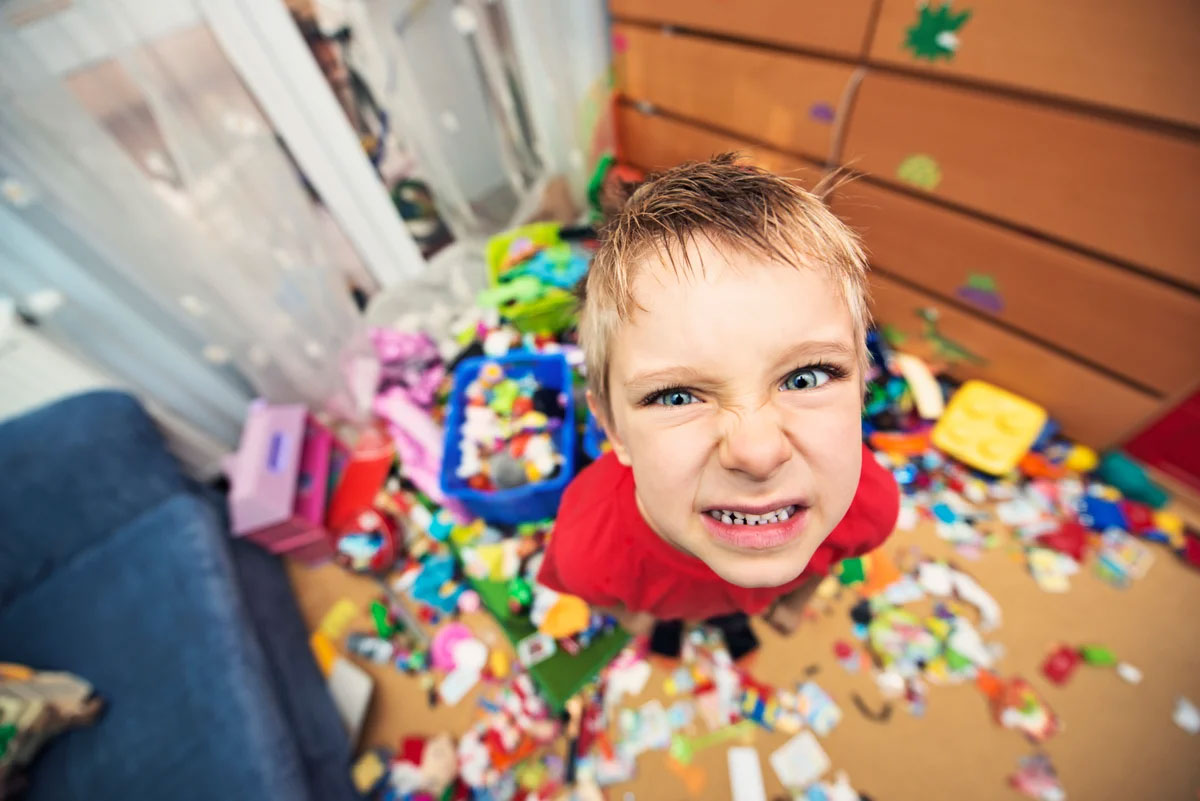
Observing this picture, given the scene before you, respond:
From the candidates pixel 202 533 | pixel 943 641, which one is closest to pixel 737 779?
pixel 943 641

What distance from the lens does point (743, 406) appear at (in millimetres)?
526

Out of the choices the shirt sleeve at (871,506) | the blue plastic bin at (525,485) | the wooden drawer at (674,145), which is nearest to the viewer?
the shirt sleeve at (871,506)

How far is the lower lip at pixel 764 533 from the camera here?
566 millimetres

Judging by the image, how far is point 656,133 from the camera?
203 centimetres

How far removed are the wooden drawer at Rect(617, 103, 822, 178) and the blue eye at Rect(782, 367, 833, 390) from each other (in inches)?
50.3

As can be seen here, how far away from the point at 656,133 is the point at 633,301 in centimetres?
179

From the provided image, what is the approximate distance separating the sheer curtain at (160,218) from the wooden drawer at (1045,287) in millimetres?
1625

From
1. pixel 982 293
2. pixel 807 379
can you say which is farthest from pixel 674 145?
pixel 807 379

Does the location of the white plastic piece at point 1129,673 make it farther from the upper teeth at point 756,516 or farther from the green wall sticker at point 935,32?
the green wall sticker at point 935,32

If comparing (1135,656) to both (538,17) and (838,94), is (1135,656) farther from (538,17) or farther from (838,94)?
(538,17)

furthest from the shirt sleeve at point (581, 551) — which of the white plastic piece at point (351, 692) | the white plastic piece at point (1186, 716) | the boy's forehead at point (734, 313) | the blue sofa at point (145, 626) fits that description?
the white plastic piece at point (1186, 716)

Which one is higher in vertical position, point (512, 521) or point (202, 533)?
point (202, 533)

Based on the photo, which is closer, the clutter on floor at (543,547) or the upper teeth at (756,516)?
A: the upper teeth at (756,516)

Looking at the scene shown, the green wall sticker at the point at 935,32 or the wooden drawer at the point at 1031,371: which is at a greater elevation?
the green wall sticker at the point at 935,32
